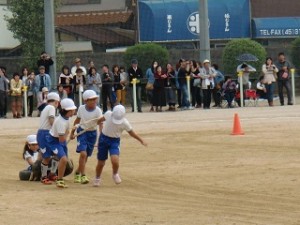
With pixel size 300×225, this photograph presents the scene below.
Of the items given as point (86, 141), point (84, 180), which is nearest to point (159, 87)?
point (86, 141)

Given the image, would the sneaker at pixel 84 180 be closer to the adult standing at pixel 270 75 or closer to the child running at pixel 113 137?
the child running at pixel 113 137

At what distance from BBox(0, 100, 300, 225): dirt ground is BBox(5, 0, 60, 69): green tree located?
2097 centimetres

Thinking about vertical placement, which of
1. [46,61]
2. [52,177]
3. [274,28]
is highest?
[274,28]

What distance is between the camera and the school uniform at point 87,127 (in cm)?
1948

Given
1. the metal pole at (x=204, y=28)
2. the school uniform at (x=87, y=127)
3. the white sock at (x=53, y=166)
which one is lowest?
the white sock at (x=53, y=166)

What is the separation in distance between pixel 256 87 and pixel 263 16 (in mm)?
22292

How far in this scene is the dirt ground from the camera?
14.7 metres

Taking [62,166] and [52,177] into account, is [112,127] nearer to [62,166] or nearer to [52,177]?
[62,166]

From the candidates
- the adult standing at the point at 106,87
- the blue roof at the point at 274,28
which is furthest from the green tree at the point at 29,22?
the adult standing at the point at 106,87

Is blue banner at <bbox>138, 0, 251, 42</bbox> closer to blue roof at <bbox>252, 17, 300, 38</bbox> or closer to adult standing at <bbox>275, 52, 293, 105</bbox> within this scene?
blue roof at <bbox>252, 17, 300, 38</bbox>

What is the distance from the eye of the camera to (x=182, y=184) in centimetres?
1859

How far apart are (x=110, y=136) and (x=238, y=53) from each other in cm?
2495

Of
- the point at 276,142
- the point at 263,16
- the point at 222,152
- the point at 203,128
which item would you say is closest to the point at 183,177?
the point at 222,152

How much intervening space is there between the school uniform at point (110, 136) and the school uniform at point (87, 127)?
0.59 metres
